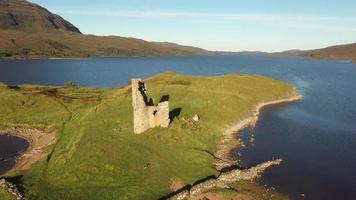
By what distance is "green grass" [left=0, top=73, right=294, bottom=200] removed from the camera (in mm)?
43406

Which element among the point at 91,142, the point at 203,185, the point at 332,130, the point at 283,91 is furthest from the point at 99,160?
the point at 283,91

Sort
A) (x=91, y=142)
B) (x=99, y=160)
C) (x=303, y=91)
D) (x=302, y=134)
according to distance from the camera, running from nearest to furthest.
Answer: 1. (x=99, y=160)
2. (x=91, y=142)
3. (x=302, y=134)
4. (x=303, y=91)

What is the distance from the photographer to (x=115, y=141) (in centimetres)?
5388

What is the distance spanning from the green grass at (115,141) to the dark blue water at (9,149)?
21.0 feet

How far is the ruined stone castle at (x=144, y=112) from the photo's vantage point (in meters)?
54.8

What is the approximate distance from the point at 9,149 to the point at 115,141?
23078 mm

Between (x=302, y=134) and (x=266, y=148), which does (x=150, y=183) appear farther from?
(x=302, y=134)

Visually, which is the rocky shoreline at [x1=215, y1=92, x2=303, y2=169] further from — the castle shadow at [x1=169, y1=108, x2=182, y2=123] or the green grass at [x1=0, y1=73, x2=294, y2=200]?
the castle shadow at [x1=169, y1=108, x2=182, y2=123]

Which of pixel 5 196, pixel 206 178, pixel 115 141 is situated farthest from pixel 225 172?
pixel 5 196

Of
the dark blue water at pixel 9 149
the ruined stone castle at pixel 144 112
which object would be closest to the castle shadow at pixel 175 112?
the ruined stone castle at pixel 144 112

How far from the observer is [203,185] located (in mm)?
44125

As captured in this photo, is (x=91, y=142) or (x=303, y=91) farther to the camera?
(x=303, y=91)

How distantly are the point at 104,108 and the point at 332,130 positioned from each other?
4685 centimetres

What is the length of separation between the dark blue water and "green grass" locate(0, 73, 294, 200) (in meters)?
6.39
